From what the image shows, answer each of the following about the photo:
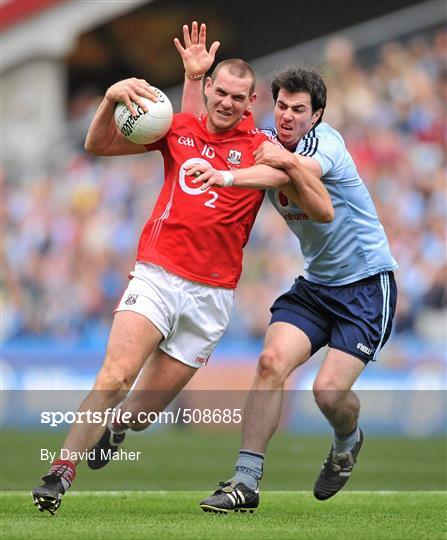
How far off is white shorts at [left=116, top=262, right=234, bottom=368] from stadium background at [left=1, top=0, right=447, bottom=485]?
8590 millimetres

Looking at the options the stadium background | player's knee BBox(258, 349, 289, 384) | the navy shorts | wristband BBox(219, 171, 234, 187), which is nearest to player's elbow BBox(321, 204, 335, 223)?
wristband BBox(219, 171, 234, 187)

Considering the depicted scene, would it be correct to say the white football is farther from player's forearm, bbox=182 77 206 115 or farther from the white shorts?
the white shorts

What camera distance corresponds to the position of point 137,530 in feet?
20.4

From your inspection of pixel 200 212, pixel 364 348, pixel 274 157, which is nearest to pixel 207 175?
pixel 274 157

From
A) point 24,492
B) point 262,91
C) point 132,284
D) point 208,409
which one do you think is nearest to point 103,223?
point 262,91

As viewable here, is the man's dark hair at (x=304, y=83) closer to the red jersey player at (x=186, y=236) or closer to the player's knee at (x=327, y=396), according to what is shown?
the red jersey player at (x=186, y=236)

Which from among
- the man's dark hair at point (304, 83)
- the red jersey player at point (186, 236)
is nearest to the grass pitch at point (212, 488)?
the red jersey player at point (186, 236)

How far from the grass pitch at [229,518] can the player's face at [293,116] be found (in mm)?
2257

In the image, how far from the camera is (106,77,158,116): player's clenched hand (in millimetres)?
7074

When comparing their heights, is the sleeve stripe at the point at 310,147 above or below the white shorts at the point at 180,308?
above

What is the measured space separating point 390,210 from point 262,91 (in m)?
3.00

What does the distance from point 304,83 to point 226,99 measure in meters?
0.48

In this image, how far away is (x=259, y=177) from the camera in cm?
688

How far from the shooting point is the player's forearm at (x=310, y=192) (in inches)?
274
